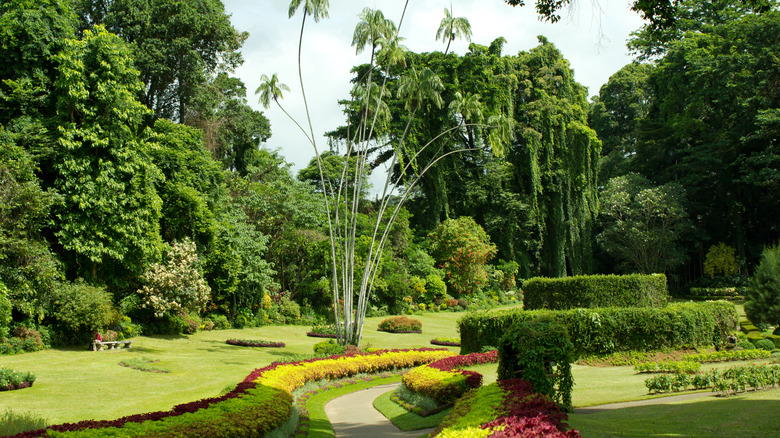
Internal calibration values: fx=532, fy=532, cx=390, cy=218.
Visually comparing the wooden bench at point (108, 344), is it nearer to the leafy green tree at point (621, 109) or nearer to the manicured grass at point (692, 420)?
the manicured grass at point (692, 420)

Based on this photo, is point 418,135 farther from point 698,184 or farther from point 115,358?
point 115,358

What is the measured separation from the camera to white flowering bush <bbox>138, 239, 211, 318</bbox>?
907 inches

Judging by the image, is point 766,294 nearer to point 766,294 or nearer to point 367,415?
point 766,294

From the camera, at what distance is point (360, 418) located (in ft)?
35.9

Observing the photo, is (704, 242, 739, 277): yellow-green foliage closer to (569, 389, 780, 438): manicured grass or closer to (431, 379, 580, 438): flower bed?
(569, 389, 780, 438): manicured grass

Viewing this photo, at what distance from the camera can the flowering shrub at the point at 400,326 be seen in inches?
1105

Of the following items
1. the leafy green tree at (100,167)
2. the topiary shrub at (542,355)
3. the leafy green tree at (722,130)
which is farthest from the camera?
the leafy green tree at (722,130)

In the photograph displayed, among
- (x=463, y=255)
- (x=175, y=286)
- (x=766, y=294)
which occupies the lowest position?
(x=766, y=294)

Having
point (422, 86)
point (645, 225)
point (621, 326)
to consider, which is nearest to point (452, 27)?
point (422, 86)

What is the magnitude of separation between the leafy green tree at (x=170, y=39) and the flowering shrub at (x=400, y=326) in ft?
57.7

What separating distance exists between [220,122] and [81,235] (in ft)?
48.7

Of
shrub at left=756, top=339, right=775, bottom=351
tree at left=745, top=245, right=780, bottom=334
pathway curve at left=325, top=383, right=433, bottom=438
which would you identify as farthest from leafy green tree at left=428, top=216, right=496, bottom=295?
pathway curve at left=325, top=383, right=433, bottom=438

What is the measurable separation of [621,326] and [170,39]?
1130 inches

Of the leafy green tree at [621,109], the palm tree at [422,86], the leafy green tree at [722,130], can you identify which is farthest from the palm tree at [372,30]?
the leafy green tree at [621,109]
